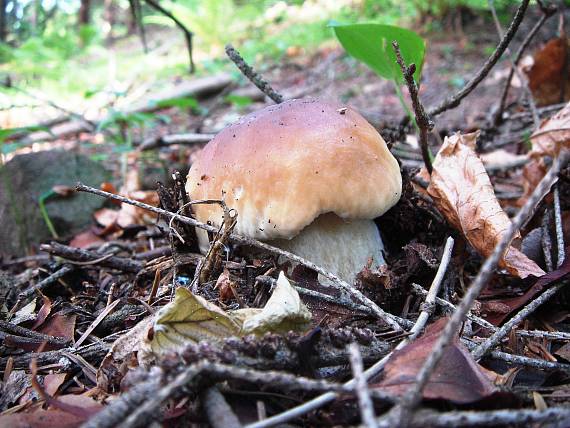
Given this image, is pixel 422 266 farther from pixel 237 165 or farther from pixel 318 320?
pixel 237 165

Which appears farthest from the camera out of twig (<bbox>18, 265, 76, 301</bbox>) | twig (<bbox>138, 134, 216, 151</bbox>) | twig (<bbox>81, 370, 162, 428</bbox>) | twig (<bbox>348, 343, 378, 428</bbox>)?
twig (<bbox>138, 134, 216, 151</bbox>)

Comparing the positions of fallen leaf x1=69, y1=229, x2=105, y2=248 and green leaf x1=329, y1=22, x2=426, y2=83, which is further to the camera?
fallen leaf x1=69, y1=229, x2=105, y2=248

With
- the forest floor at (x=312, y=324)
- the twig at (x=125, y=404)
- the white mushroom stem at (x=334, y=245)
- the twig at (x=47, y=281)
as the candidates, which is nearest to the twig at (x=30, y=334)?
the forest floor at (x=312, y=324)

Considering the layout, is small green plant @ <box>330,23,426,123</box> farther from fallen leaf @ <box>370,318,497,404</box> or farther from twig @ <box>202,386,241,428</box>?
twig @ <box>202,386,241,428</box>

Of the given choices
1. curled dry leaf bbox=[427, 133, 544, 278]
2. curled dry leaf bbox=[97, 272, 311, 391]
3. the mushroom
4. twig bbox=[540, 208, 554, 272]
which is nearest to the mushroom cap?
the mushroom

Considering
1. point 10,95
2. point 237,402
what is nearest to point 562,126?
point 237,402

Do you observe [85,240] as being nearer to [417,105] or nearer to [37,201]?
[37,201]
